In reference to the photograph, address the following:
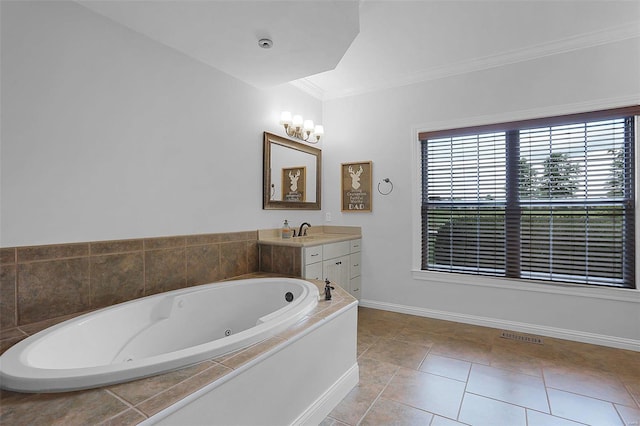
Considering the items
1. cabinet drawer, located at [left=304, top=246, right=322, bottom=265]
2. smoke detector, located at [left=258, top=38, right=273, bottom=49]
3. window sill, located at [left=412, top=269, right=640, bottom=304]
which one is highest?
smoke detector, located at [left=258, top=38, right=273, bottom=49]

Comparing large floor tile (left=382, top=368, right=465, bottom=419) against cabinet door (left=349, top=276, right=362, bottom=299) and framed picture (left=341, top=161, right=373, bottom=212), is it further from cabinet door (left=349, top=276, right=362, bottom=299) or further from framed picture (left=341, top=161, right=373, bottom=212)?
framed picture (left=341, top=161, right=373, bottom=212)

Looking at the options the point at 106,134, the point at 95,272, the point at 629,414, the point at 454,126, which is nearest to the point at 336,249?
the point at 454,126

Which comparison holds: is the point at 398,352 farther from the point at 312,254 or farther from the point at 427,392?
the point at 312,254

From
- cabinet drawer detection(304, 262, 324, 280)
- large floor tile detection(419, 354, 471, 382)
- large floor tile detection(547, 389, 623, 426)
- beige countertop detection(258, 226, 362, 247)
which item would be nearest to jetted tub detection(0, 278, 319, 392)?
cabinet drawer detection(304, 262, 324, 280)

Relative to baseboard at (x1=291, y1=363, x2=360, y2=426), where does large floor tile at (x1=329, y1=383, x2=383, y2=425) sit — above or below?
below

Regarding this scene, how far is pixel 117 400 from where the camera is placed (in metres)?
0.98

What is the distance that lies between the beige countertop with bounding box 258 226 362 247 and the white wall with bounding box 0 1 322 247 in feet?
1.22

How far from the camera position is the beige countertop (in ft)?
9.29

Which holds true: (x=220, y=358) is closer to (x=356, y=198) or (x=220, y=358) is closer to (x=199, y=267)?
(x=199, y=267)

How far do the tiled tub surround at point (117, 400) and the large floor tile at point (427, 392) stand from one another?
115 cm

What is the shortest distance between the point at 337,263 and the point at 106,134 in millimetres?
2230

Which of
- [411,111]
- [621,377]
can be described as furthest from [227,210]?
[621,377]

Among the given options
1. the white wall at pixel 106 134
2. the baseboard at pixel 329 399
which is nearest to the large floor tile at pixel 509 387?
the baseboard at pixel 329 399

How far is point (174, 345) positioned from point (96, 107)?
59.7 inches
